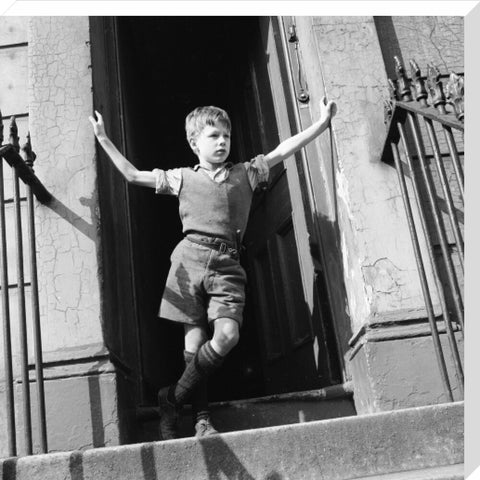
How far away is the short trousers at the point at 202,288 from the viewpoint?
277cm

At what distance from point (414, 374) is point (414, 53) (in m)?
1.76

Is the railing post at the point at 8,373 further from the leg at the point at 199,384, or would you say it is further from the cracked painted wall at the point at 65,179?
the leg at the point at 199,384

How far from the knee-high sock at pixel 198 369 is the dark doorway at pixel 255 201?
0.86m

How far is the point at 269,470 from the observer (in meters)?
2.14

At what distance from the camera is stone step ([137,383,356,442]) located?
9.86 ft

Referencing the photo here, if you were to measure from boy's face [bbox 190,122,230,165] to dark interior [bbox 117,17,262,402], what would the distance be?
116 cm

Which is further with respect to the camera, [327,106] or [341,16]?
[341,16]

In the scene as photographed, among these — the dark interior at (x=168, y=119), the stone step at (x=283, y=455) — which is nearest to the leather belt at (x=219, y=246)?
the stone step at (x=283, y=455)

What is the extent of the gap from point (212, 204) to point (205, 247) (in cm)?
20

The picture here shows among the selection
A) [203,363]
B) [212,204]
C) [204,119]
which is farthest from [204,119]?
[203,363]

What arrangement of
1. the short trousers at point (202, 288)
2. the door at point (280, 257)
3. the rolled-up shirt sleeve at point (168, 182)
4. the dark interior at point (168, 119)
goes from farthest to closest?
the dark interior at point (168, 119)
the door at point (280, 257)
the rolled-up shirt sleeve at point (168, 182)
the short trousers at point (202, 288)

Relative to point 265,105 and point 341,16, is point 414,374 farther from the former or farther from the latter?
point 265,105

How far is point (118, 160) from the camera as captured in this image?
2814 millimetres

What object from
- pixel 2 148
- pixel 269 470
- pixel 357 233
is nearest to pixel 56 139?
pixel 2 148
